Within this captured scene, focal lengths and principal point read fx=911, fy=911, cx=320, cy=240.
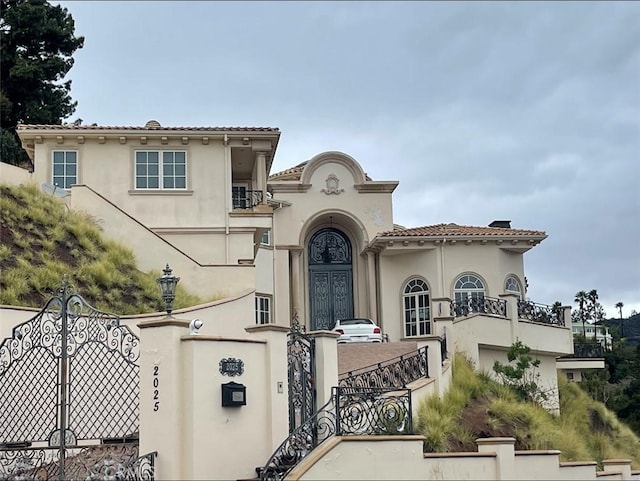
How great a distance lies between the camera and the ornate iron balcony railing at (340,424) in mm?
13172

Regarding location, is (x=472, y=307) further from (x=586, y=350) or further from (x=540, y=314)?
(x=586, y=350)

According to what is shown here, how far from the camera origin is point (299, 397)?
46.9ft

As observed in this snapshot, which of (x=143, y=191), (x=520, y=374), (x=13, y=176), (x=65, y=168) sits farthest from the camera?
(x=65, y=168)

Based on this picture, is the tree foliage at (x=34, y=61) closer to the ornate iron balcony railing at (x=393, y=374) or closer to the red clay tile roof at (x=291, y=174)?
the red clay tile roof at (x=291, y=174)

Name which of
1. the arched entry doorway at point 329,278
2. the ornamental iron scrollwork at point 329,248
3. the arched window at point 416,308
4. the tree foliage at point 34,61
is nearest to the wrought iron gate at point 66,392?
the arched window at point 416,308

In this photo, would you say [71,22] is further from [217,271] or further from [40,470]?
[40,470]

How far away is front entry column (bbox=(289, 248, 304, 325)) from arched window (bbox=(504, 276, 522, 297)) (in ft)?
23.9

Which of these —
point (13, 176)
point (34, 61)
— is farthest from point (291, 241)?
point (34, 61)

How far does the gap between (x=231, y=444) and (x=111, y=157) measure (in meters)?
17.7

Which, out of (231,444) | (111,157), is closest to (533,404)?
(231,444)

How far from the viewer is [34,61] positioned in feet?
141

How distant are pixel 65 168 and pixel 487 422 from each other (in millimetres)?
16237

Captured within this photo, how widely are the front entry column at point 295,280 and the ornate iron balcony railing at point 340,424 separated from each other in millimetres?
17517

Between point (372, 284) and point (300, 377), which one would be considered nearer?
point (300, 377)
